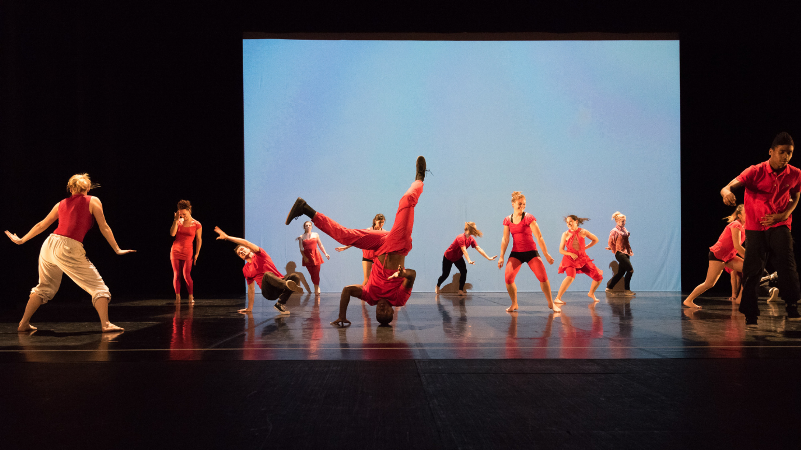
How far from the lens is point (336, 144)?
11.5 m

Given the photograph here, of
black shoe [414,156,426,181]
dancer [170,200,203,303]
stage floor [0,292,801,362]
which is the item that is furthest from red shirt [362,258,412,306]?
dancer [170,200,203,303]

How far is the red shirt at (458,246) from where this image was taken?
10.3 meters

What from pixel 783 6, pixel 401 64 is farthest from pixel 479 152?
pixel 783 6

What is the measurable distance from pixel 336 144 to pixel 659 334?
792 cm

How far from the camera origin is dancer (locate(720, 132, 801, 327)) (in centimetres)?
510

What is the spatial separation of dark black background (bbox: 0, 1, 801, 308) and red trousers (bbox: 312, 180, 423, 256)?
19.2 feet

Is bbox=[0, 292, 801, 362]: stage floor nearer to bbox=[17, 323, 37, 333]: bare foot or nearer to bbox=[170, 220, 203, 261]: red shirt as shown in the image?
bbox=[17, 323, 37, 333]: bare foot

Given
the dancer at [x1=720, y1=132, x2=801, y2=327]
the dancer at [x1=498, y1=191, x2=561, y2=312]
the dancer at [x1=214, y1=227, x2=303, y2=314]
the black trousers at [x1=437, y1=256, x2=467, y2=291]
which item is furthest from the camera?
the black trousers at [x1=437, y1=256, x2=467, y2=291]

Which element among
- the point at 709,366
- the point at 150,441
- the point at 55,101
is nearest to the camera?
the point at 150,441

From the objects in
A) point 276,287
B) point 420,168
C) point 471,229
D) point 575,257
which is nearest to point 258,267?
point 276,287

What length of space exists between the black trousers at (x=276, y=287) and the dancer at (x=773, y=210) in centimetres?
465

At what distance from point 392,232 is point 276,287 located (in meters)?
1.98

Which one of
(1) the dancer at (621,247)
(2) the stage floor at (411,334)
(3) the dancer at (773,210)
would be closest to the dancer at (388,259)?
(2) the stage floor at (411,334)

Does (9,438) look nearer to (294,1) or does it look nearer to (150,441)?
(150,441)
